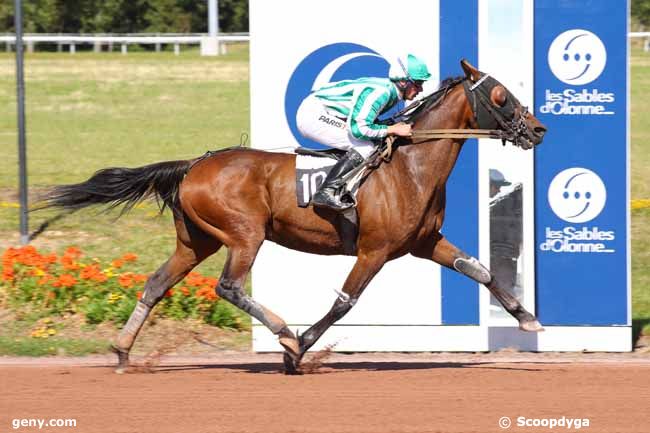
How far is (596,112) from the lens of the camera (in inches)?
364

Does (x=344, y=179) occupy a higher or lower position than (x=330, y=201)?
higher

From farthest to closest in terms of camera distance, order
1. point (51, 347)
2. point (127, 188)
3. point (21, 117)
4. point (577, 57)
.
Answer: point (21, 117) < point (51, 347) < point (577, 57) < point (127, 188)

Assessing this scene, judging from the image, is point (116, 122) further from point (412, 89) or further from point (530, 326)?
point (530, 326)

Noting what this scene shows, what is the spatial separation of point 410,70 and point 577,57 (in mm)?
1685

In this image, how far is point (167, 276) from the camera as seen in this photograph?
341 inches

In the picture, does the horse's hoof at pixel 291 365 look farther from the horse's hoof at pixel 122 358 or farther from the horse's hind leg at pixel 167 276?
the horse's hoof at pixel 122 358

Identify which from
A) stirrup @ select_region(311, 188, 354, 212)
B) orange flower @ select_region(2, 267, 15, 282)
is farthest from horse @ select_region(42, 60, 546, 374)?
orange flower @ select_region(2, 267, 15, 282)

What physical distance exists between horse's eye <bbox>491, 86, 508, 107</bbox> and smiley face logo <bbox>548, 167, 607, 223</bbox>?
1.32 m

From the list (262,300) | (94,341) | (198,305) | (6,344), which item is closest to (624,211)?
(262,300)

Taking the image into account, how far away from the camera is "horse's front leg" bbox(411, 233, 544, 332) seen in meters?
8.49

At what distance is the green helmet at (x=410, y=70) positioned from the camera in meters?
8.18

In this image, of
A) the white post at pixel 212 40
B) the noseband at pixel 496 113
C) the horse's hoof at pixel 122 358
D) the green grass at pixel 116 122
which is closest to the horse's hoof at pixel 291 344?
the horse's hoof at pixel 122 358

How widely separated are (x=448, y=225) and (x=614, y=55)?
178 cm

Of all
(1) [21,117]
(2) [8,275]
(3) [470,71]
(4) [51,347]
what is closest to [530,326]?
(3) [470,71]
